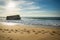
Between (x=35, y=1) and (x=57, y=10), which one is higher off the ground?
(x=35, y=1)

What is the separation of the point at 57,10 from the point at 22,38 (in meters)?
1.20

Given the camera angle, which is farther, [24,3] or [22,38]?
[24,3]

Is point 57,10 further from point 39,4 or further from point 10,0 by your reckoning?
point 10,0

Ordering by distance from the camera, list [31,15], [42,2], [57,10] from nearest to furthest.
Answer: [57,10] < [42,2] < [31,15]

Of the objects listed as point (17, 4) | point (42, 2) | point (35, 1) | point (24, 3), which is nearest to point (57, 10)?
point (42, 2)

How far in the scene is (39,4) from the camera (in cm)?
319

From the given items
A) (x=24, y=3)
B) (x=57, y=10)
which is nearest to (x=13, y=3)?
(x=24, y=3)

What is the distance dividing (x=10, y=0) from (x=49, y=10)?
128cm

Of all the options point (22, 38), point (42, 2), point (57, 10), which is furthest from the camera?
point (42, 2)

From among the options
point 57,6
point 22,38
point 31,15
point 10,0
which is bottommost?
point 22,38

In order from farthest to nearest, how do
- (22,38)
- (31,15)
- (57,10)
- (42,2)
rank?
1. (31,15)
2. (42,2)
3. (57,10)
4. (22,38)

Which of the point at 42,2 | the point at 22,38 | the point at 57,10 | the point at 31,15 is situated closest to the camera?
the point at 22,38

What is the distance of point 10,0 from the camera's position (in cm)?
349

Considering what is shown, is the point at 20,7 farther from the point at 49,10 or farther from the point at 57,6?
the point at 57,6
